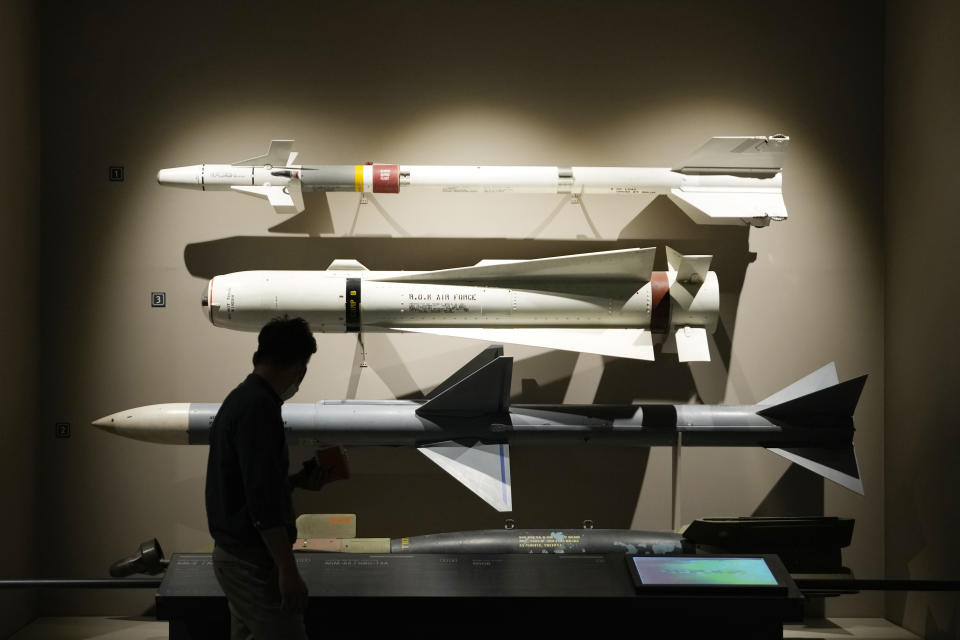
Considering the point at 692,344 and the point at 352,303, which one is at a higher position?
the point at 352,303

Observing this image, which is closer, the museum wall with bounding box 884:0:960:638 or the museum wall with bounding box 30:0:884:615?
the museum wall with bounding box 884:0:960:638

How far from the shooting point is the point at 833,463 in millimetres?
4637

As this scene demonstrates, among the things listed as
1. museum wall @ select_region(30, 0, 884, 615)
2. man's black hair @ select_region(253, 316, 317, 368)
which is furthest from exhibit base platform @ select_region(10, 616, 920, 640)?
man's black hair @ select_region(253, 316, 317, 368)

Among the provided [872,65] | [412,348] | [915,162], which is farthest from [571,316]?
[872,65]

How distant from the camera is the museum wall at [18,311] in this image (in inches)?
186

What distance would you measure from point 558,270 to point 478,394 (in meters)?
0.83

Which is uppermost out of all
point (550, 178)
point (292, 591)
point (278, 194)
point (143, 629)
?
point (550, 178)

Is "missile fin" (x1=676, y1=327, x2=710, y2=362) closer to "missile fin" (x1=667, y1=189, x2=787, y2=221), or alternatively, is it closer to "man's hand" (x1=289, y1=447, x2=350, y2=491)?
"missile fin" (x1=667, y1=189, x2=787, y2=221)

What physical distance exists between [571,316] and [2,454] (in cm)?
322

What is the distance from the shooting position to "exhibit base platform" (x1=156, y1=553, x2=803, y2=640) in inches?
127

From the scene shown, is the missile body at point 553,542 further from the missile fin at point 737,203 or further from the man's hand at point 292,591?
the man's hand at point 292,591

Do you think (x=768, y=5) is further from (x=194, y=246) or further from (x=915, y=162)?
(x=194, y=246)

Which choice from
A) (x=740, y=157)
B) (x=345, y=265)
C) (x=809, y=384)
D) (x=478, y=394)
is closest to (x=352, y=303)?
(x=345, y=265)

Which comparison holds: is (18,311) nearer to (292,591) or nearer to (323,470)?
(323,470)
